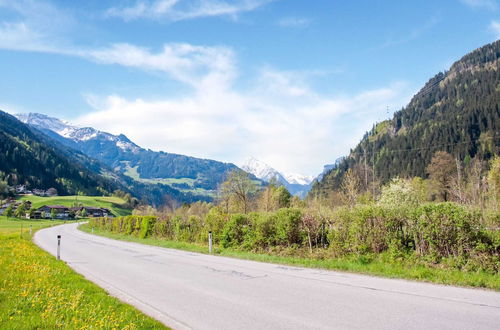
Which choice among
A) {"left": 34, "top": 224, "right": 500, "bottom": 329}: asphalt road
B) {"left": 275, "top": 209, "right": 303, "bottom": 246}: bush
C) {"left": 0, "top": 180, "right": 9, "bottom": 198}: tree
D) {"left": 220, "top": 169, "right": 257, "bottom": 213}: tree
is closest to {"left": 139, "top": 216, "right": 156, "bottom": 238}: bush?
{"left": 275, "top": 209, "right": 303, "bottom": 246}: bush

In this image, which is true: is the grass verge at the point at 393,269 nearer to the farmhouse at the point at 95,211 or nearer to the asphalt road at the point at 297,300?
the asphalt road at the point at 297,300

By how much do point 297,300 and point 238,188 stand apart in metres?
47.8

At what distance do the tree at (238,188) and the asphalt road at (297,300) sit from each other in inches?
1665

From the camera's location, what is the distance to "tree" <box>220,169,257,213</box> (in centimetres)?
5547

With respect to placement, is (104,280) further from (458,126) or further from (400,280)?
(458,126)

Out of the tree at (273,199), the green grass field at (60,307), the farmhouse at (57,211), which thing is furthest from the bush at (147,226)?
the farmhouse at (57,211)

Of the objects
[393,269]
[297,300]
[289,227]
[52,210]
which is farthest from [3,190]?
[297,300]

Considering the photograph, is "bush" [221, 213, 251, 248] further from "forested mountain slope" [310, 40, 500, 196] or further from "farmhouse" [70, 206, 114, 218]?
"farmhouse" [70, 206, 114, 218]

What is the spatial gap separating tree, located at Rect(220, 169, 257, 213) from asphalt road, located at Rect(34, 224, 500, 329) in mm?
42291

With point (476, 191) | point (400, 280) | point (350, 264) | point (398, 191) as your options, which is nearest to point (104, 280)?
point (350, 264)

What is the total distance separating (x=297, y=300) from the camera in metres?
8.22

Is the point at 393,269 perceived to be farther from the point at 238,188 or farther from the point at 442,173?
the point at 442,173

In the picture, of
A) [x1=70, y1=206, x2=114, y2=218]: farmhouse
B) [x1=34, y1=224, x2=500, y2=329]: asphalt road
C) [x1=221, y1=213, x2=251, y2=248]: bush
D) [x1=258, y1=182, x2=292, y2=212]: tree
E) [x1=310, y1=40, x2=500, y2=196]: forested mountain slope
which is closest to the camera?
[x1=34, y1=224, x2=500, y2=329]: asphalt road

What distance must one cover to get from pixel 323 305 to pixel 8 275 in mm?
9841
